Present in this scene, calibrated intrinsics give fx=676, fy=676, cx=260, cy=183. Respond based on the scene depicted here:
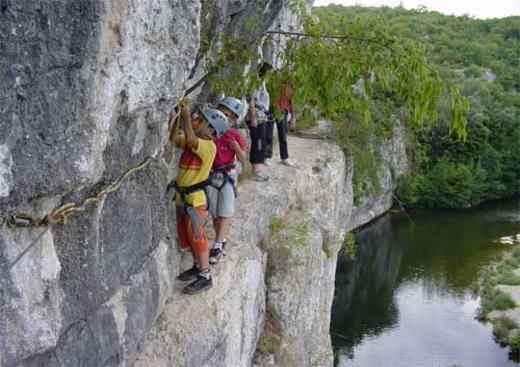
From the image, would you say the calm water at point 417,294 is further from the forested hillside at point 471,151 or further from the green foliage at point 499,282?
the forested hillside at point 471,151

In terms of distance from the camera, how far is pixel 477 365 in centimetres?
1697

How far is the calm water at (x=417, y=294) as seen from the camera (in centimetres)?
1744

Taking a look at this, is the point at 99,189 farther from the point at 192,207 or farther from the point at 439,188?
the point at 439,188

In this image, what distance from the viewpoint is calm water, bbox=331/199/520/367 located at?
17438 mm

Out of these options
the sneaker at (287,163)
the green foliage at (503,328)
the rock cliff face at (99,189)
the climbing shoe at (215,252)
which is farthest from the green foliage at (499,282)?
the climbing shoe at (215,252)

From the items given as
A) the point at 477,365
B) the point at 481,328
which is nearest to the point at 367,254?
the point at 481,328

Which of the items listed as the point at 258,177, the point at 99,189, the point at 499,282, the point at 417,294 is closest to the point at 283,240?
the point at 258,177

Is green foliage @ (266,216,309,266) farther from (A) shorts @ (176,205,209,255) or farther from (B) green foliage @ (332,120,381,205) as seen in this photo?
(B) green foliage @ (332,120,381,205)

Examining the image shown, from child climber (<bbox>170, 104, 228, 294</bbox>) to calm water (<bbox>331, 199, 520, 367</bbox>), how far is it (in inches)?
498

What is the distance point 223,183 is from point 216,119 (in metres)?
0.74

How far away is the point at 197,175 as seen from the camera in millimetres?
4949

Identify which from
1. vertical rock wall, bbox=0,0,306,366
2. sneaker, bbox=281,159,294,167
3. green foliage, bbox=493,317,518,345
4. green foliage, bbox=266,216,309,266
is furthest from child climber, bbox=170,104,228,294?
green foliage, bbox=493,317,518,345

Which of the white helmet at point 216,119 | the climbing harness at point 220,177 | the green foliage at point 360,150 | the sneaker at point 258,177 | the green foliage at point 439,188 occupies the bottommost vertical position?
the green foliage at point 439,188

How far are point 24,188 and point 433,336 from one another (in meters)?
16.7
